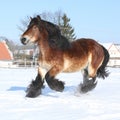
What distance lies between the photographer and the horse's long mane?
9.10m

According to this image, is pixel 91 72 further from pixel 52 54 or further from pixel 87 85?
pixel 52 54

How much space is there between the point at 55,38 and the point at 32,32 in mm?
604

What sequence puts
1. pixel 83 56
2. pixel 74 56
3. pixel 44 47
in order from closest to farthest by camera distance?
pixel 44 47 < pixel 74 56 < pixel 83 56

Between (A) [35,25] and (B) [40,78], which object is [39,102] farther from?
(A) [35,25]

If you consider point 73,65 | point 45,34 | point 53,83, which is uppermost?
point 45,34

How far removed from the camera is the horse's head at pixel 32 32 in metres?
8.81

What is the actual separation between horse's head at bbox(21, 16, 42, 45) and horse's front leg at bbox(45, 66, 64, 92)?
34.1 inches

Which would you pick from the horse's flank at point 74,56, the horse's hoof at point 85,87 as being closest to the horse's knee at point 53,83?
the horse's flank at point 74,56

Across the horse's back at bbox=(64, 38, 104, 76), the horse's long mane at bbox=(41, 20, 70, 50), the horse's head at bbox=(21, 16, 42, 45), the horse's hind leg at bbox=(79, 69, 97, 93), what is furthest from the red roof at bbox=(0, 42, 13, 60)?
the horse's head at bbox=(21, 16, 42, 45)

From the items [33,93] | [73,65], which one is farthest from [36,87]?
[73,65]

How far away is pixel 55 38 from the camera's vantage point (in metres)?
9.17

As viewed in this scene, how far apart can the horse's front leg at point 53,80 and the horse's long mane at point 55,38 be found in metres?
0.58

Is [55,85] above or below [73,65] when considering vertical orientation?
below

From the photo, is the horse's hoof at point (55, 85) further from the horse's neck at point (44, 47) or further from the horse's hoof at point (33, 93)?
the horse's neck at point (44, 47)
